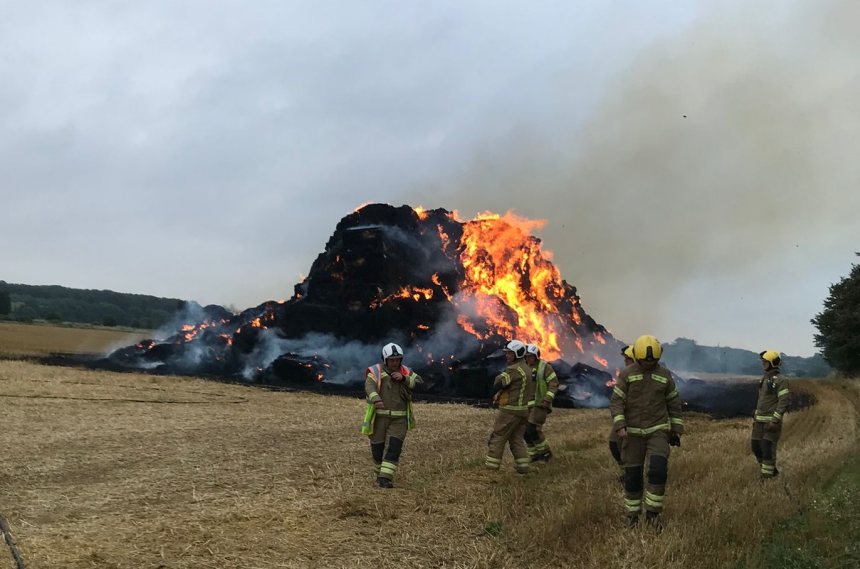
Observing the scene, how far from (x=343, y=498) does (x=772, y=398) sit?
800 centimetres

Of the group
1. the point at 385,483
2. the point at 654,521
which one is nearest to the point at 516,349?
the point at 385,483

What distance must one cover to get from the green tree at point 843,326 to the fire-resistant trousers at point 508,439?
41114 millimetres

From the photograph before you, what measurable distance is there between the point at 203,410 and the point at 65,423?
5677 mm

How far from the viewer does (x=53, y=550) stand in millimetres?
6234

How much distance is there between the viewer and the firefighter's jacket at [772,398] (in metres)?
11.0

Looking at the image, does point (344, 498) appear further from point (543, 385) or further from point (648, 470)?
point (543, 385)

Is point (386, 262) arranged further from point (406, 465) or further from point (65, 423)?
point (406, 465)

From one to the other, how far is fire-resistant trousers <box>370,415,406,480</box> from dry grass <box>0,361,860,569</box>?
0.37 metres

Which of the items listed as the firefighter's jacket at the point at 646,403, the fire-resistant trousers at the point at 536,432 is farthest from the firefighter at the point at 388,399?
the firefighter's jacket at the point at 646,403

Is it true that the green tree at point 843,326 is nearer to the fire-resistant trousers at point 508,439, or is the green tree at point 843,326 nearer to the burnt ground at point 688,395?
the burnt ground at point 688,395

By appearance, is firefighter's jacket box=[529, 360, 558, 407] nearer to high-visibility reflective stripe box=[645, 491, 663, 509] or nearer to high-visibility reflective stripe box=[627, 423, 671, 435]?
high-visibility reflective stripe box=[627, 423, 671, 435]

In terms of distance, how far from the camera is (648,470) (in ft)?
25.6

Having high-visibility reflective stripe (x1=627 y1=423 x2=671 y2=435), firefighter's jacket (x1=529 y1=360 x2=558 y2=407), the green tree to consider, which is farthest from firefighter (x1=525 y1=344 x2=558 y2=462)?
the green tree

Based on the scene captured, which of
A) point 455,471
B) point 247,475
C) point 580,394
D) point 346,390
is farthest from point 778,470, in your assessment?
point 346,390
